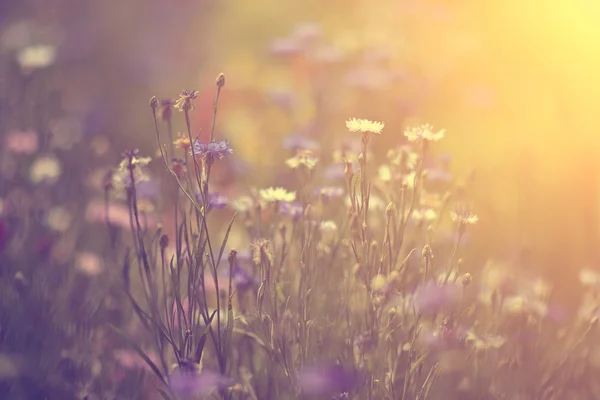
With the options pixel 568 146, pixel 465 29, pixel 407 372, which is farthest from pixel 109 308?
pixel 465 29

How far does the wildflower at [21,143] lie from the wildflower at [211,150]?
1122 mm

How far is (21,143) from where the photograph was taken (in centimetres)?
233

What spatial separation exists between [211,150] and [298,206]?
36 centimetres

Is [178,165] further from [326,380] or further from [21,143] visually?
[21,143]

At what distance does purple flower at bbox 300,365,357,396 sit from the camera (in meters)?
1.41

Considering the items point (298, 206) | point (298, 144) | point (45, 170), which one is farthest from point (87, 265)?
point (298, 206)

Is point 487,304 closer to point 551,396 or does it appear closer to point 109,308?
point 551,396

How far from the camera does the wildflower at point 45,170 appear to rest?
7.52ft

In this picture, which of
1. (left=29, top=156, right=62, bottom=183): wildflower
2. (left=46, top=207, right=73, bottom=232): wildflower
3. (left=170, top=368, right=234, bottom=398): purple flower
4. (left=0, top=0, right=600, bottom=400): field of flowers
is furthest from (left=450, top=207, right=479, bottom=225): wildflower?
→ (left=29, top=156, right=62, bottom=183): wildflower

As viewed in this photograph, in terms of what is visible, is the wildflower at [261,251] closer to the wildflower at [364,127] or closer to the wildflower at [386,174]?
the wildflower at [364,127]

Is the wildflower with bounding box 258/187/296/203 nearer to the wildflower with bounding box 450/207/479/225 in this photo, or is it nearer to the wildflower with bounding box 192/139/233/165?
the wildflower with bounding box 192/139/233/165

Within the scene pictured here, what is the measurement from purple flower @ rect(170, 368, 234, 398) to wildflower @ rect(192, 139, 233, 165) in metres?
0.40

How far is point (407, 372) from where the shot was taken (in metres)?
1.39

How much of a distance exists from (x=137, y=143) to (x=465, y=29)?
5.73 ft
